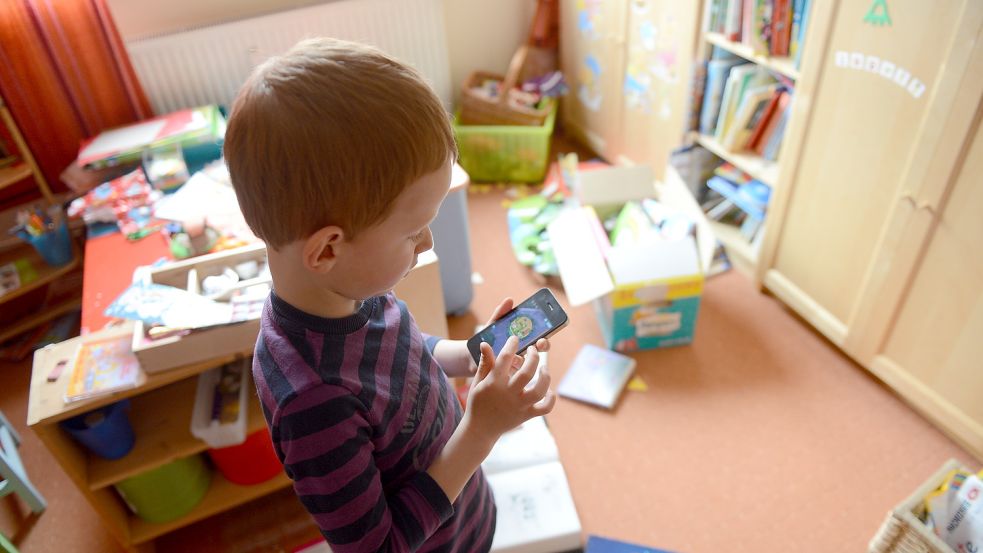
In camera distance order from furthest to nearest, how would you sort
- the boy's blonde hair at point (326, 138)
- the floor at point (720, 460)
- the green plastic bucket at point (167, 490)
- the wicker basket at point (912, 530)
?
the floor at point (720, 460), the green plastic bucket at point (167, 490), the wicker basket at point (912, 530), the boy's blonde hair at point (326, 138)

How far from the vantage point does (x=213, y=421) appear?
4.14ft

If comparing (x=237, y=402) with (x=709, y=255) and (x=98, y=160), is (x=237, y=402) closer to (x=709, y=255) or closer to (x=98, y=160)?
(x=98, y=160)

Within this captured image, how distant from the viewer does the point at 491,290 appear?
2.08 meters

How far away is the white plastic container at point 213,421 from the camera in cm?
125

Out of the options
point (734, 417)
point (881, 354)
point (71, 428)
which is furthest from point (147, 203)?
point (881, 354)

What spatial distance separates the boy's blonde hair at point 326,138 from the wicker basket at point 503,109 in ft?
6.85

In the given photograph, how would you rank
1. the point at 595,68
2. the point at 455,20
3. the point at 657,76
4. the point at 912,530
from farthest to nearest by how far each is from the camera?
the point at 455,20
the point at 595,68
the point at 657,76
the point at 912,530

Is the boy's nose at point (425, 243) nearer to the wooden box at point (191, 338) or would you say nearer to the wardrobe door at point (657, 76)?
the wooden box at point (191, 338)

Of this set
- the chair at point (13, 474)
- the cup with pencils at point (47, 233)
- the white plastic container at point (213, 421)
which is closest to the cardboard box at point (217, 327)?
the white plastic container at point (213, 421)

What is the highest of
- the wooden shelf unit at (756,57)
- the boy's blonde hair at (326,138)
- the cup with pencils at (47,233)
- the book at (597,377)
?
the boy's blonde hair at (326,138)

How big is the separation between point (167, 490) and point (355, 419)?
956 mm

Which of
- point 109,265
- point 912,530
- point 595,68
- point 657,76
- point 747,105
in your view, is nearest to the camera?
point 912,530

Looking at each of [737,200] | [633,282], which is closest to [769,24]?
[737,200]

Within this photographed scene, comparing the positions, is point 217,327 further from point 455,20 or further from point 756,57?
point 455,20
